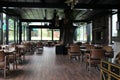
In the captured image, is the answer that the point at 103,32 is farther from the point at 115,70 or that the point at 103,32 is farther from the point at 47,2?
the point at 115,70

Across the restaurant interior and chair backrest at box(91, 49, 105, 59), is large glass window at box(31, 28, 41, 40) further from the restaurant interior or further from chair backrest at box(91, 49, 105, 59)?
chair backrest at box(91, 49, 105, 59)

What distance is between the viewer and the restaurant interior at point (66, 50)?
6454mm

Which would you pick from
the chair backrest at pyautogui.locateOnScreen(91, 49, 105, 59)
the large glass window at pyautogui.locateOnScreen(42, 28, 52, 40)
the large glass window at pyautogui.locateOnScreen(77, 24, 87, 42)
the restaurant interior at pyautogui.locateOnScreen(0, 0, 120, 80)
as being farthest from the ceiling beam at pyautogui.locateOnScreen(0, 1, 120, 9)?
the large glass window at pyautogui.locateOnScreen(42, 28, 52, 40)

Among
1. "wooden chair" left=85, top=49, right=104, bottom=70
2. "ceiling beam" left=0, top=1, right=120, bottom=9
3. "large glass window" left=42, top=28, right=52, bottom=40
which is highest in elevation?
"ceiling beam" left=0, top=1, right=120, bottom=9

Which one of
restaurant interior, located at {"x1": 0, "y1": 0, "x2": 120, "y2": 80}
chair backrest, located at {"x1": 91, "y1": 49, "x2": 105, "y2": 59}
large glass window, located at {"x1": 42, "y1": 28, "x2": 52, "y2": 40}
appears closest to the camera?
restaurant interior, located at {"x1": 0, "y1": 0, "x2": 120, "y2": 80}

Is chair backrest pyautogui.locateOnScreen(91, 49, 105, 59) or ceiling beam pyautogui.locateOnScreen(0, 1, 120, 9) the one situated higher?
ceiling beam pyautogui.locateOnScreen(0, 1, 120, 9)

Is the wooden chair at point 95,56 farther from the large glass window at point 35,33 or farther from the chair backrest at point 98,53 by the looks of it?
the large glass window at point 35,33

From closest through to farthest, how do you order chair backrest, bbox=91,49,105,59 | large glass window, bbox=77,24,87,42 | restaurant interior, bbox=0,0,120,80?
restaurant interior, bbox=0,0,120,80, chair backrest, bbox=91,49,105,59, large glass window, bbox=77,24,87,42

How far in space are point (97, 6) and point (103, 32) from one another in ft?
15.5

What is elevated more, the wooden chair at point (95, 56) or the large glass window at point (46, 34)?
the large glass window at point (46, 34)

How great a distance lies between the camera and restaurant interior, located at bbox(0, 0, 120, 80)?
645cm

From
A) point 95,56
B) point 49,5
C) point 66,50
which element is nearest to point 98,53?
point 95,56

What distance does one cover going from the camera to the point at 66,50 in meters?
15.2

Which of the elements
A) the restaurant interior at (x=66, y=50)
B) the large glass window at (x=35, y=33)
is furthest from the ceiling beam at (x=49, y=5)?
the large glass window at (x=35, y=33)
